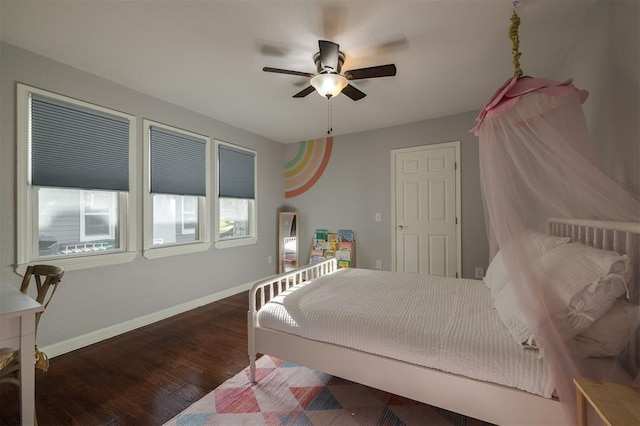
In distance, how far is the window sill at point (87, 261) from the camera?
206 centimetres

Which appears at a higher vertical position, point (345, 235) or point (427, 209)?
point (427, 209)

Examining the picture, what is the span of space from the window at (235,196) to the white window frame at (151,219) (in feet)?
0.49

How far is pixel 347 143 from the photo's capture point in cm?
416

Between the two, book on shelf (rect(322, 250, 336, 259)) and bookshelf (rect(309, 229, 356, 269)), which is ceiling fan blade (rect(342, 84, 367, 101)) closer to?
bookshelf (rect(309, 229, 356, 269))

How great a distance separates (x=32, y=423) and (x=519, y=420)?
88.4 inches

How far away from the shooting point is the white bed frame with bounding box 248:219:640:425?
1.06 metres

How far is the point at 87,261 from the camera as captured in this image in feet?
7.48

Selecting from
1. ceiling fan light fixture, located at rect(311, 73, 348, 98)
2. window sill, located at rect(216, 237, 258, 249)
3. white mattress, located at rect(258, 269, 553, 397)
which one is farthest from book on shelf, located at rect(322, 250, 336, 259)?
ceiling fan light fixture, located at rect(311, 73, 348, 98)

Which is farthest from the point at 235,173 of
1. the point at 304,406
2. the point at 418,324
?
the point at 418,324

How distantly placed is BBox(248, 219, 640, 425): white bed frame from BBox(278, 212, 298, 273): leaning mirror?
8.88 ft

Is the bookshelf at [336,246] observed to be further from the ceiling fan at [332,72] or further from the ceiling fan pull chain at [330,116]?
the ceiling fan at [332,72]

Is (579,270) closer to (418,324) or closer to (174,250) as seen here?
(418,324)

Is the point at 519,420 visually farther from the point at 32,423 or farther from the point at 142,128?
the point at 142,128

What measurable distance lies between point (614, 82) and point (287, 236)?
3.99 m
